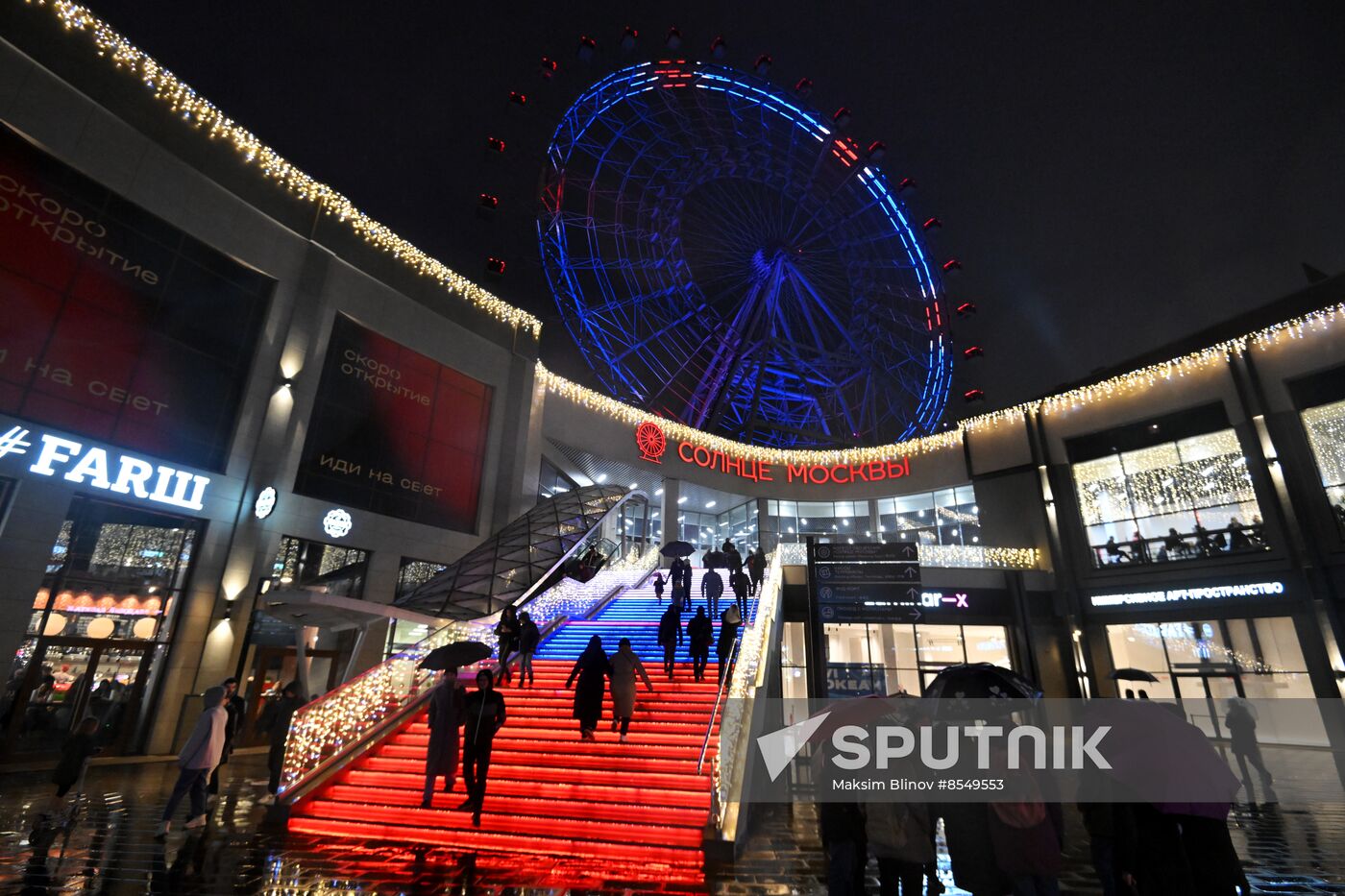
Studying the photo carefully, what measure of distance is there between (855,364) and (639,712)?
22.8 meters

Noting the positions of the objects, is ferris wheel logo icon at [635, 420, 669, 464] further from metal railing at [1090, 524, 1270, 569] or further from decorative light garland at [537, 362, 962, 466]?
metal railing at [1090, 524, 1270, 569]

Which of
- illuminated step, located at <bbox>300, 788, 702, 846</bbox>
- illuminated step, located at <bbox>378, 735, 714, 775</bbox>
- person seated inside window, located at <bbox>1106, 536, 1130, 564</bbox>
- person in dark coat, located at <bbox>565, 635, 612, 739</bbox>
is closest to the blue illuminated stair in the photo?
person in dark coat, located at <bbox>565, 635, 612, 739</bbox>

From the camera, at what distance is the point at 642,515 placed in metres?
33.2

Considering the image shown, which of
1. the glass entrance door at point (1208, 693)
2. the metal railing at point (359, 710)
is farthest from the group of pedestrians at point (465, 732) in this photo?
the glass entrance door at point (1208, 693)

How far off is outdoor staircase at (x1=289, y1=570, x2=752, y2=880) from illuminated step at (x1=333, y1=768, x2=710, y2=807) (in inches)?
0.5

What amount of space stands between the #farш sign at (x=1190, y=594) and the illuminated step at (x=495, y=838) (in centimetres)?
2142

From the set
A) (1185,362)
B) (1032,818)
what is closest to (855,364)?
(1185,362)

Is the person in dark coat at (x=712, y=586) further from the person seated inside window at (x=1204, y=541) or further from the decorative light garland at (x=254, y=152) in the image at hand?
the person seated inside window at (x=1204, y=541)

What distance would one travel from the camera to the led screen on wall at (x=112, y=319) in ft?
38.8

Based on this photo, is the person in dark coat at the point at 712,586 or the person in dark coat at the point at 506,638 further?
the person in dark coat at the point at 712,586

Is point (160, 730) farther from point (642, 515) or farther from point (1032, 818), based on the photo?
point (642, 515)

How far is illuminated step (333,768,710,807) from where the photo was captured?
295 inches

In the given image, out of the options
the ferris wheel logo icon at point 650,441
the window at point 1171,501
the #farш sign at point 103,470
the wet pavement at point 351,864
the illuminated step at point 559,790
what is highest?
the ferris wheel logo icon at point 650,441

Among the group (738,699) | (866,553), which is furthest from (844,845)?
(866,553)
